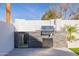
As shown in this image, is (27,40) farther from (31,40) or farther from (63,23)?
(63,23)

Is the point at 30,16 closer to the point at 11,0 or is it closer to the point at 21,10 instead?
the point at 21,10

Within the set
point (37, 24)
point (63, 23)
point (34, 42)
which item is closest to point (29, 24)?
point (37, 24)

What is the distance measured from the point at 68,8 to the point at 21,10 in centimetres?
269

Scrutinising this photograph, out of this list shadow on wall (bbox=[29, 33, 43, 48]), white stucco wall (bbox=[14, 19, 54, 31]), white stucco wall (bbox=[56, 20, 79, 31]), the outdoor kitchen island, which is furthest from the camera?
shadow on wall (bbox=[29, 33, 43, 48])

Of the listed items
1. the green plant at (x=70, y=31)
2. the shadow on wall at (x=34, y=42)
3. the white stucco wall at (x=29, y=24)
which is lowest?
the shadow on wall at (x=34, y=42)

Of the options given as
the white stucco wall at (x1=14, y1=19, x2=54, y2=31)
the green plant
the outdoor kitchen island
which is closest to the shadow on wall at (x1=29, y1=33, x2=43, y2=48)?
the outdoor kitchen island

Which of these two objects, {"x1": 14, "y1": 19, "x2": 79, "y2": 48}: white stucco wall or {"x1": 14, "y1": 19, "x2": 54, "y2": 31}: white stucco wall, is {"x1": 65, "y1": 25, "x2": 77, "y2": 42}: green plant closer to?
{"x1": 14, "y1": 19, "x2": 79, "y2": 48}: white stucco wall

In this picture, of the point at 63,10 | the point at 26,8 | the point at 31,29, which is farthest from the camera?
the point at 31,29

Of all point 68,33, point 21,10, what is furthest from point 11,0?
point 68,33

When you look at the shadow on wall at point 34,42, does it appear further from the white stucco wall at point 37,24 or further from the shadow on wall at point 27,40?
the white stucco wall at point 37,24

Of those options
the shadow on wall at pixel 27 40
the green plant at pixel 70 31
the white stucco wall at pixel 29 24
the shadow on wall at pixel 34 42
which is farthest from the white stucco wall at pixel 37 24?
the shadow on wall at pixel 34 42

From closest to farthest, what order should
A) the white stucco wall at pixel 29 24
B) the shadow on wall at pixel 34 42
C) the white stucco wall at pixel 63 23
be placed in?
the white stucco wall at pixel 63 23
the white stucco wall at pixel 29 24
the shadow on wall at pixel 34 42

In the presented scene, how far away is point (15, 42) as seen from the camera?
12.5 m

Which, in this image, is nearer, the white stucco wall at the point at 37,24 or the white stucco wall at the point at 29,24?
the white stucco wall at the point at 37,24
